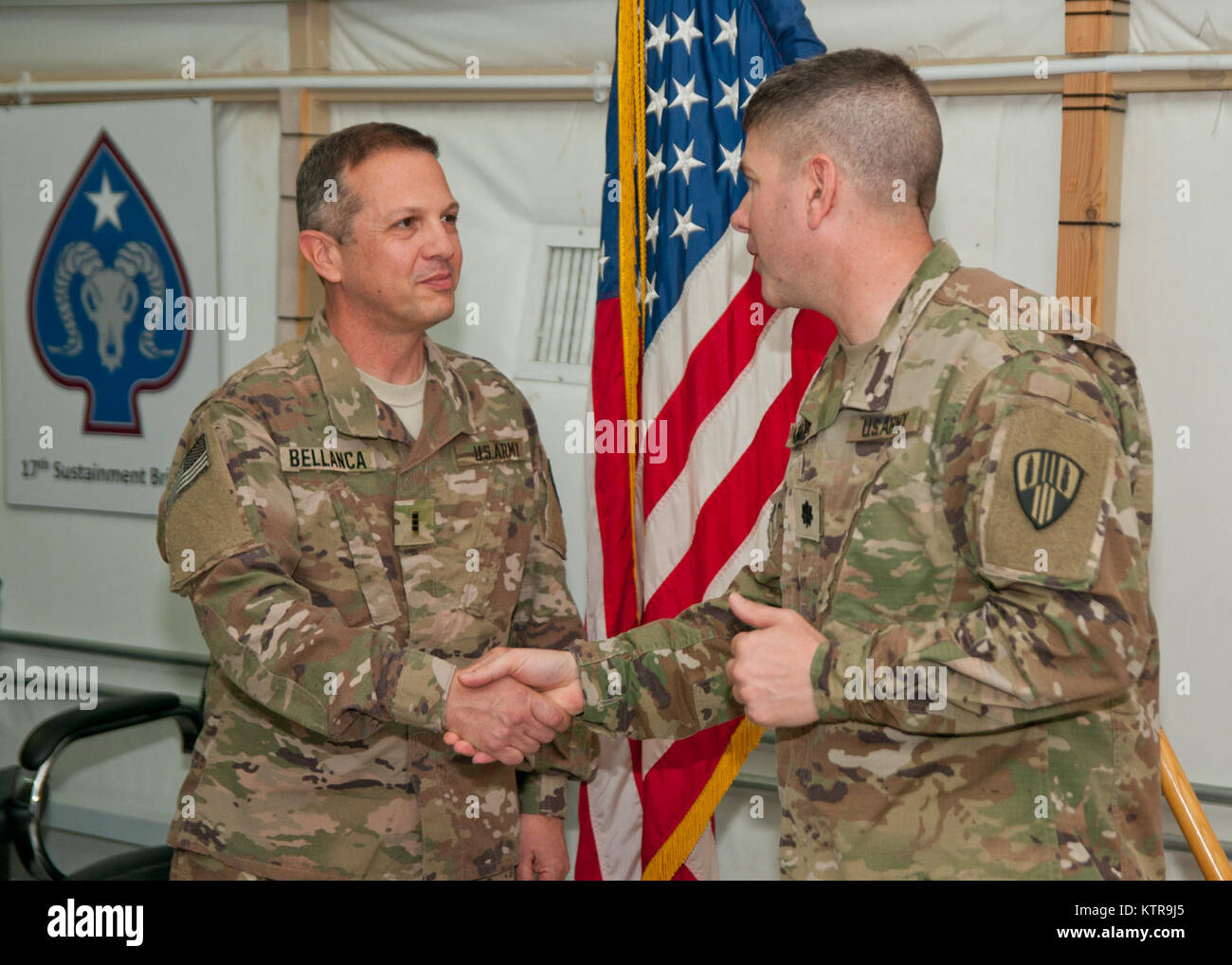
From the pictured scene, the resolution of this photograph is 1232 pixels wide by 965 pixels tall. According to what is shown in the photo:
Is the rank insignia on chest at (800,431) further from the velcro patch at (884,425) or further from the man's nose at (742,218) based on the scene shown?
the man's nose at (742,218)

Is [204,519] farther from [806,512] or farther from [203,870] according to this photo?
[806,512]

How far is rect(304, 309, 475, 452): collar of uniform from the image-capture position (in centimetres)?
227

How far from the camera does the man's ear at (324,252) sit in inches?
93.7

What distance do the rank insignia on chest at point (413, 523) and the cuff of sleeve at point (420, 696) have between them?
A: 0.88 ft

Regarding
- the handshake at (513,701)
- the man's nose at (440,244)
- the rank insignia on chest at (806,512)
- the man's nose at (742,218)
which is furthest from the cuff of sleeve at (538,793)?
the man's nose at (742,218)

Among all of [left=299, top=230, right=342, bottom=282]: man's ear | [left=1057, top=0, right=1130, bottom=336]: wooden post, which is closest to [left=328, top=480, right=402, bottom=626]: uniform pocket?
[left=299, top=230, right=342, bottom=282]: man's ear

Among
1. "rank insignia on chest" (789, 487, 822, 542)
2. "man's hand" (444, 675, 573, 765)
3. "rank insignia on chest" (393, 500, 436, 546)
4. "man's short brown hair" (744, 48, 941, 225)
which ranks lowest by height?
"man's hand" (444, 675, 573, 765)

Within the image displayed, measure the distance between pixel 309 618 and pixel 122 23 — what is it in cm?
259

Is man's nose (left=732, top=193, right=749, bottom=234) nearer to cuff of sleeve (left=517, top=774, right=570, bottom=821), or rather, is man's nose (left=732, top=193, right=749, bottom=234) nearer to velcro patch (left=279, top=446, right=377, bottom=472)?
velcro patch (left=279, top=446, right=377, bottom=472)

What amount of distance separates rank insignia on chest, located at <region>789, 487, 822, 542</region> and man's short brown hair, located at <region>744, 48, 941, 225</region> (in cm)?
45

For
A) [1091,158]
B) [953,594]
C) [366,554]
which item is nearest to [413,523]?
[366,554]

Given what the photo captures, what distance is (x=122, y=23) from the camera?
3.79 meters
